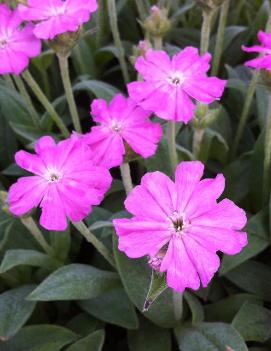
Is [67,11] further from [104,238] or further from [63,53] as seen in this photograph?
[104,238]

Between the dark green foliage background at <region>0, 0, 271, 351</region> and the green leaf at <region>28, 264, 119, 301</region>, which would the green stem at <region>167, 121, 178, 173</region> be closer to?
the dark green foliage background at <region>0, 0, 271, 351</region>

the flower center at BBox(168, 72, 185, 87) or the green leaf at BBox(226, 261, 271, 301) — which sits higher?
the flower center at BBox(168, 72, 185, 87)

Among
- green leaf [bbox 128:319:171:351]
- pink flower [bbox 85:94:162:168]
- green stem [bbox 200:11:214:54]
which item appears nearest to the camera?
pink flower [bbox 85:94:162:168]

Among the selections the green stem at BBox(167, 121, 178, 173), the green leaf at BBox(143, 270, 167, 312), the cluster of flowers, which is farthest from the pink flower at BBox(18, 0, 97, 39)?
the green leaf at BBox(143, 270, 167, 312)

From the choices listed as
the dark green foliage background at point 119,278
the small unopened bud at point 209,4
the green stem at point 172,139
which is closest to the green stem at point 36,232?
the dark green foliage background at point 119,278

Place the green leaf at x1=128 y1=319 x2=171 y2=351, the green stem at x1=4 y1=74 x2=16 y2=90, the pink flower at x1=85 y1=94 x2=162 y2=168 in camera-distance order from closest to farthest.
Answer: the pink flower at x1=85 y1=94 x2=162 y2=168
the green leaf at x1=128 y1=319 x2=171 y2=351
the green stem at x1=4 y1=74 x2=16 y2=90

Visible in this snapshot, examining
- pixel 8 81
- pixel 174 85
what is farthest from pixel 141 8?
pixel 174 85
